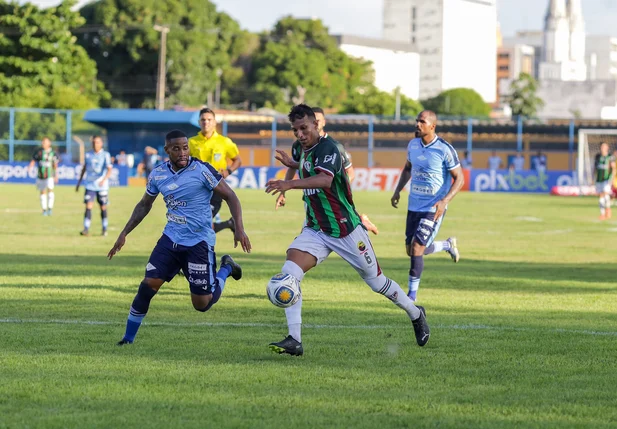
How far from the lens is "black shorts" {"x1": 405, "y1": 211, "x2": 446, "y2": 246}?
13.3m

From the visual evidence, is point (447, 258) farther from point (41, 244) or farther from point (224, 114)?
point (224, 114)

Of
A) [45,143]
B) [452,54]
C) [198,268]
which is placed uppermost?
[452,54]

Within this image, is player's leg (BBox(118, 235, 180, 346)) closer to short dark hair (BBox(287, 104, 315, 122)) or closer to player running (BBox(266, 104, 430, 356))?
player running (BBox(266, 104, 430, 356))

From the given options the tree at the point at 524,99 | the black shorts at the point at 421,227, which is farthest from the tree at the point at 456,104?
the black shorts at the point at 421,227

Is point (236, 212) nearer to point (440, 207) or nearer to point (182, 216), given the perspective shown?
point (182, 216)

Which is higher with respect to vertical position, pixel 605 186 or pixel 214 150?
pixel 605 186

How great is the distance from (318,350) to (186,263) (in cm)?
150

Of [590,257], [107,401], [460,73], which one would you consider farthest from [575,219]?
[460,73]

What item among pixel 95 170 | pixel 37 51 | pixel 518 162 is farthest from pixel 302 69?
pixel 95 170

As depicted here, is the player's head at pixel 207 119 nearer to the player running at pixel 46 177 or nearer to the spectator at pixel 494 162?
the player running at pixel 46 177

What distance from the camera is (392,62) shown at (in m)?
183

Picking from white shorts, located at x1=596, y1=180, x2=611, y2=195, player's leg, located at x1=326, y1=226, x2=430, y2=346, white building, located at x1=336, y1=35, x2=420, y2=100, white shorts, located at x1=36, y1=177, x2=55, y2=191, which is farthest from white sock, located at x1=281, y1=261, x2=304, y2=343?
white building, located at x1=336, y1=35, x2=420, y2=100

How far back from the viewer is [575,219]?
32.1 meters

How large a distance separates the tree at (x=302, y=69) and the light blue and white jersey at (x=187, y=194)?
10112cm
